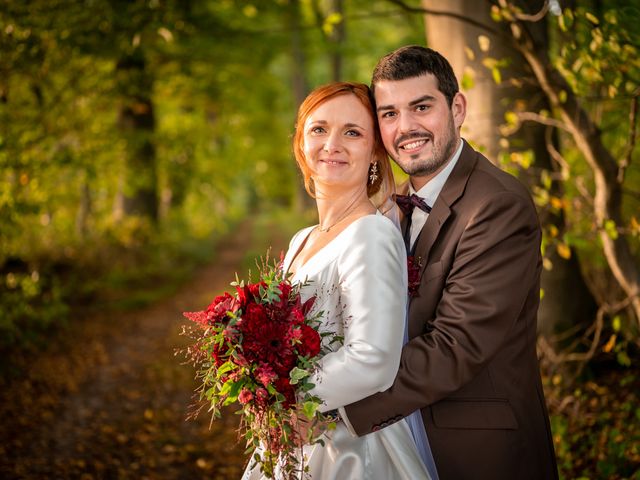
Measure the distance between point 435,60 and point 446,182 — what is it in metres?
0.59

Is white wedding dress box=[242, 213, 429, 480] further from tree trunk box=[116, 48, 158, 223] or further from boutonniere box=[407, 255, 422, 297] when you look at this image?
tree trunk box=[116, 48, 158, 223]

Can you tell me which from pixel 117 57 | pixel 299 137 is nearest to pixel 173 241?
pixel 117 57

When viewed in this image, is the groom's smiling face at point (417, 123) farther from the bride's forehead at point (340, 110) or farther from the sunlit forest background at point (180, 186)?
the sunlit forest background at point (180, 186)

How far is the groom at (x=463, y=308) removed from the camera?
2.30m

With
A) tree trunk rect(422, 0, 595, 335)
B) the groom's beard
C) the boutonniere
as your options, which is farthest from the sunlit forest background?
the boutonniere

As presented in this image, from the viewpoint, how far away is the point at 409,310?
2541 mm

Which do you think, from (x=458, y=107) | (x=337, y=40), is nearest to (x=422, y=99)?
(x=458, y=107)

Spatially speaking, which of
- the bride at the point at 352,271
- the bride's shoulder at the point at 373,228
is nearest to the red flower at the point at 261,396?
the bride at the point at 352,271

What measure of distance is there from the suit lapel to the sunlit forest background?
1.13 meters

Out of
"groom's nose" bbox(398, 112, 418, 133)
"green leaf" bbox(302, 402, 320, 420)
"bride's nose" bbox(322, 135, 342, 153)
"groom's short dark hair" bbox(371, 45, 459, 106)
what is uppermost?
"groom's short dark hair" bbox(371, 45, 459, 106)

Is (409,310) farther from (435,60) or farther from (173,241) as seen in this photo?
(173,241)

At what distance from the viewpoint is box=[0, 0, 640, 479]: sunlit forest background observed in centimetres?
419

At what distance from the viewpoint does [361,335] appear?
2.20 m

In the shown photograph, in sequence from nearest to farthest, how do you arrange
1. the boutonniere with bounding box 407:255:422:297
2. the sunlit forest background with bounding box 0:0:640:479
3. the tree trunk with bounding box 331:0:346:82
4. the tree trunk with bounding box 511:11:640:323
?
the boutonniere with bounding box 407:255:422:297 < the tree trunk with bounding box 511:11:640:323 < the sunlit forest background with bounding box 0:0:640:479 < the tree trunk with bounding box 331:0:346:82
